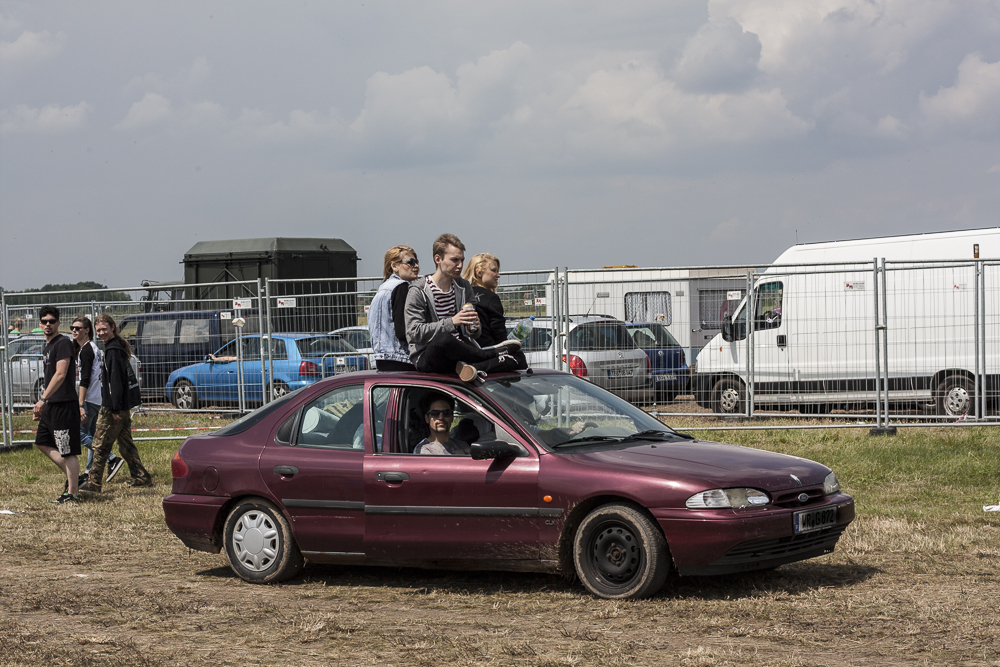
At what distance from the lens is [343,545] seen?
704cm

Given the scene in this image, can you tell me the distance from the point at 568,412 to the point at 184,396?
10938 mm

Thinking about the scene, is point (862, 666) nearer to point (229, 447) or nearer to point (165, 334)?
point (229, 447)

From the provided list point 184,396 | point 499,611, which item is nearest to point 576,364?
point 184,396

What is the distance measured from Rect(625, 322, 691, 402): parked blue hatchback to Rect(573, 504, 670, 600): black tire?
7453mm

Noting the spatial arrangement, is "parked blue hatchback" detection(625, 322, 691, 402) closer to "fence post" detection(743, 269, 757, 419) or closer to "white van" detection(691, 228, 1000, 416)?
"white van" detection(691, 228, 1000, 416)

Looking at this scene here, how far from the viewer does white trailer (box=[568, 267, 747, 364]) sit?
45.7 ft

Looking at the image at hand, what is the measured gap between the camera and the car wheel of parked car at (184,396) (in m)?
16.7

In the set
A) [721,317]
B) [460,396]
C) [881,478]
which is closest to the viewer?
[460,396]

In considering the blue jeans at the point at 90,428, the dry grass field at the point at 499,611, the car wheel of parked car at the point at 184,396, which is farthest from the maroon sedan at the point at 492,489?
the car wheel of parked car at the point at 184,396

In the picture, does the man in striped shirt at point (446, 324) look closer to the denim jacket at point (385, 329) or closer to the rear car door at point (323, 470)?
the denim jacket at point (385, 329)

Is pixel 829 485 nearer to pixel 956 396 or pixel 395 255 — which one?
pixel 395 255

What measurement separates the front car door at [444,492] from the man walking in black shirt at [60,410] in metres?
5.46

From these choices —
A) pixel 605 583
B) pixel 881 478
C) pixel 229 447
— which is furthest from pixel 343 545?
pixel 881 478

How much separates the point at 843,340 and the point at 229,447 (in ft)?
28.3
